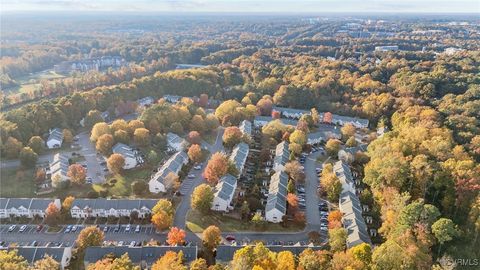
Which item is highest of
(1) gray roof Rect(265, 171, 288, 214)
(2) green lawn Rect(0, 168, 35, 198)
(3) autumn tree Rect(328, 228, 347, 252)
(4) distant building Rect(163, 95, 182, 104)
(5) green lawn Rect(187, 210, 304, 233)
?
(3) autumn tree Rect(328, 228, 347, 252)

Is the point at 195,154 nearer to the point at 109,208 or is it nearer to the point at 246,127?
the point at 246,127

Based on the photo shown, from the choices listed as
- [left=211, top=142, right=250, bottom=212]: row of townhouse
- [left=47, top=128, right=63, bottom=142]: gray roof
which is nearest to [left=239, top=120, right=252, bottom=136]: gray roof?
[left=211, top=142, right=250, bottom=212]: row of townhouse

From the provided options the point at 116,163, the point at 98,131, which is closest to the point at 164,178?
the point at 116,163

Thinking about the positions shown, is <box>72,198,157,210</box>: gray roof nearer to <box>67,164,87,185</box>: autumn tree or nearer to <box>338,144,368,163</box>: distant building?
<box>67,164,87,185</box>: autumn tree

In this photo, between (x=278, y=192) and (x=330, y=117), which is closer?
(x=278, y=192)

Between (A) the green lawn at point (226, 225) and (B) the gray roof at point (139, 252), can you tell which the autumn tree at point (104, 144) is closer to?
(A) the green lawn at point (226, 225)

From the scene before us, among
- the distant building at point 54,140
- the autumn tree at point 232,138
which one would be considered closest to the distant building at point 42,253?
the distant building at point 54,140
